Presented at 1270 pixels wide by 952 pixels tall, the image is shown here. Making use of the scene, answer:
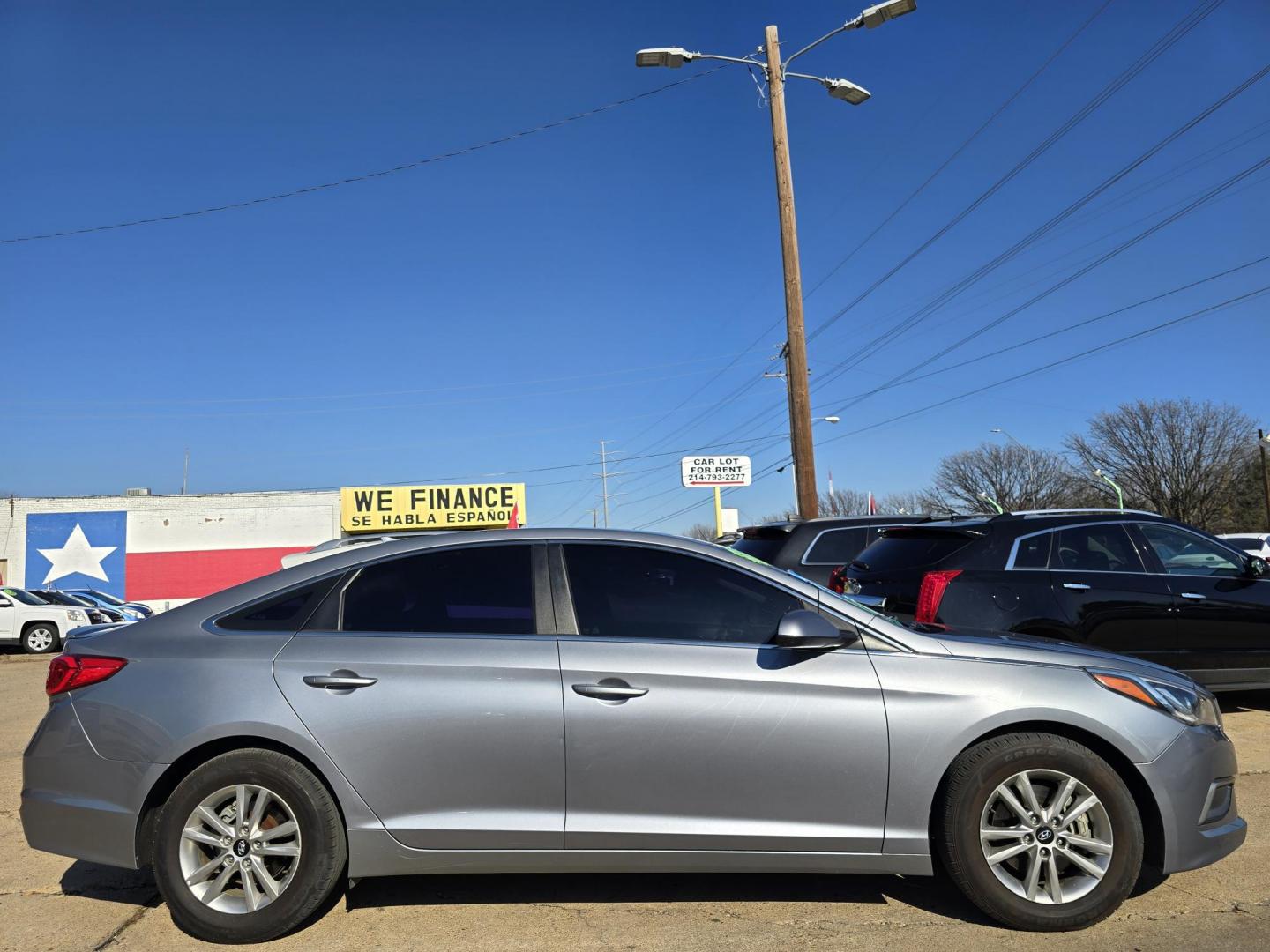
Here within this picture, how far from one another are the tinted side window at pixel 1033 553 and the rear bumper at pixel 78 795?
560cm

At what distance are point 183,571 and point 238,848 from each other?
129 feet

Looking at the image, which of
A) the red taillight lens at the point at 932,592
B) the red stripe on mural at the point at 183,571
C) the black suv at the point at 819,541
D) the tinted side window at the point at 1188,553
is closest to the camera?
the red taillight lens at the point at 932,592

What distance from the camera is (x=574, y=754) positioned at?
3.58m

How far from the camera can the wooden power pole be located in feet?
44.9

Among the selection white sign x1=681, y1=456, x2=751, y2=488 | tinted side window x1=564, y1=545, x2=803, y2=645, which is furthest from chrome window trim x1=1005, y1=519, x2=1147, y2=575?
white sign x1=681, y1=456, x2=751, y2=488

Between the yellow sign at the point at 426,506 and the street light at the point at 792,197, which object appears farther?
the yellow sign at the point at 426,506

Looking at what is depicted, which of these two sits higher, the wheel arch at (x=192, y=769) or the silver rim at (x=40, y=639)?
the wheel arch at (x=192, y=769)

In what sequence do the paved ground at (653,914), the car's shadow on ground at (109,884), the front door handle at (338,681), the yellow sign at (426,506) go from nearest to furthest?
the paved ground at (653,914)
the front door handle at (338,681)
the car's shadow on ground at (109,884)
the yellow sign at (426,506)

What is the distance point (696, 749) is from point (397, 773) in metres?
1.18

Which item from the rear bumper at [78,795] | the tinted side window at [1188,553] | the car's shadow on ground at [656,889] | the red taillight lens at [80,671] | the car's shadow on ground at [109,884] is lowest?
the car's shadow on ground at [656,889]

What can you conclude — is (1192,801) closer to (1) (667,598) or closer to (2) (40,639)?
(1) (667,598)

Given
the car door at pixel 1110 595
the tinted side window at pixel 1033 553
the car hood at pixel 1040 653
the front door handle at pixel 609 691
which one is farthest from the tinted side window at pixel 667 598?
the car door at pixel 1110 595

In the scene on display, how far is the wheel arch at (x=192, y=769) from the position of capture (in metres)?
3.62

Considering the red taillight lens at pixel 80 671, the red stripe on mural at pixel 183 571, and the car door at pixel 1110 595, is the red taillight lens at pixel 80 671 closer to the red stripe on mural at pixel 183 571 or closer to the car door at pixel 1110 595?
the car door at pixel 1110 595
